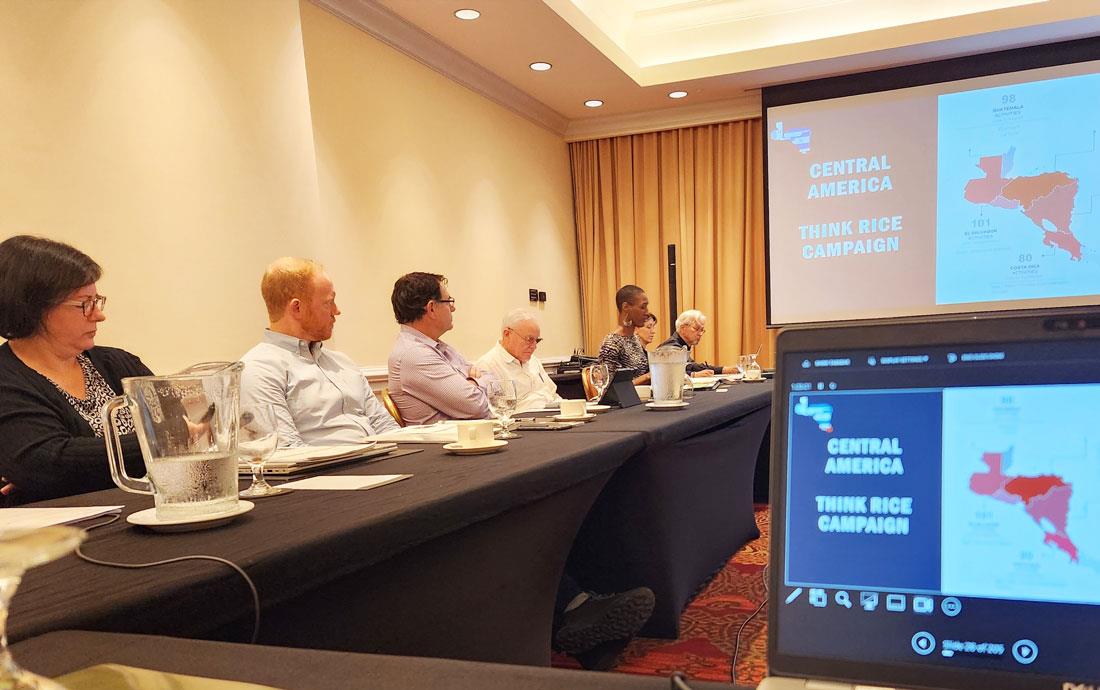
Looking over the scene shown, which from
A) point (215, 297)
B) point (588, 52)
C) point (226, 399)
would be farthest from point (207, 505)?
point (588, 52)

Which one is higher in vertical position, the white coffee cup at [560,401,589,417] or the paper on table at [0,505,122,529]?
the paper on table at [0,505,122,529]

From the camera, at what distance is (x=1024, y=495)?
420 mm

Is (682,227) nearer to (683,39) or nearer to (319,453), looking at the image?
(683,39)

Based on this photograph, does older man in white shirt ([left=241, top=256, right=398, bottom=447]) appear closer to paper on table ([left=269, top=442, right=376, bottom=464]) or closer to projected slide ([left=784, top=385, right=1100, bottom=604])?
paper on table ([left=269, top=442, right=376, bottom=464])

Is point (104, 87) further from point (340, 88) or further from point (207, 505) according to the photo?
point (207, 505)

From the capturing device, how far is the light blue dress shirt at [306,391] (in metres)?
2.05

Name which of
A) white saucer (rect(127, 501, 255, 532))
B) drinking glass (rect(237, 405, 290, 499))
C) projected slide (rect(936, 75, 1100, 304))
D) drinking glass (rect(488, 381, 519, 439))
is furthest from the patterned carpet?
projected slide (rect(936, 75, 1100, 304))

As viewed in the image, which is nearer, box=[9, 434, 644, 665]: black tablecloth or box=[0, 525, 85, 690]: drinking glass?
box=[0, 525, 85, 690]: drinking glass

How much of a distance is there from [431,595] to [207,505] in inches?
14.6

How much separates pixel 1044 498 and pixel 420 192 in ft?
13.9

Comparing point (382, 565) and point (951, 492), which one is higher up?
point (951, 492)

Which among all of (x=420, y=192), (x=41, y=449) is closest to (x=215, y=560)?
(x=41, y=449)

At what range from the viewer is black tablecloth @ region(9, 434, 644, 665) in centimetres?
67

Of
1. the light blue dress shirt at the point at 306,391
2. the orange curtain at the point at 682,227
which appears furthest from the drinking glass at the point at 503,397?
the orange curtain at the point at 682,227
